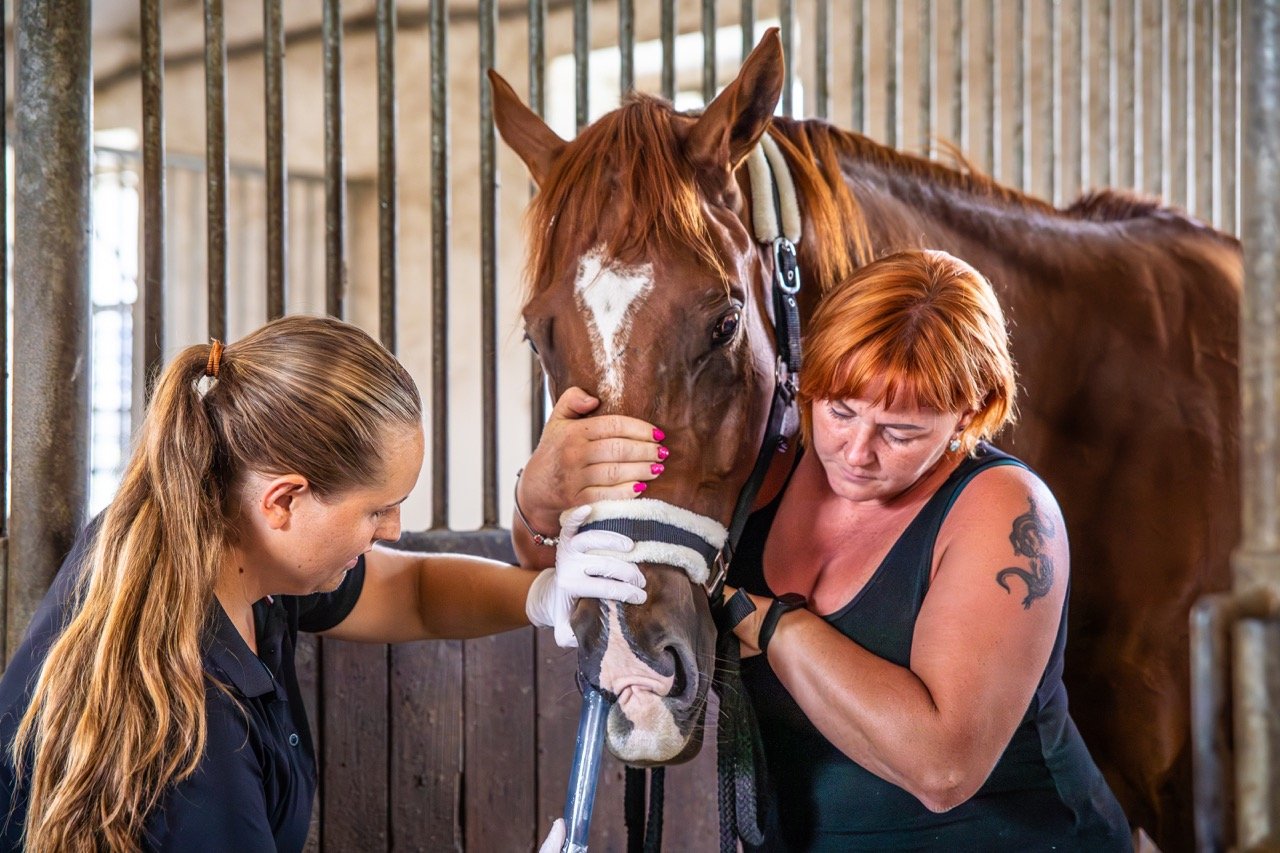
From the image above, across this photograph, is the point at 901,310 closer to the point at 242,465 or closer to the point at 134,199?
the point at 242,465

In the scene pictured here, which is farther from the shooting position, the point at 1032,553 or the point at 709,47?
the point at 709,47

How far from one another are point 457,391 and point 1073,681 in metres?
4.65

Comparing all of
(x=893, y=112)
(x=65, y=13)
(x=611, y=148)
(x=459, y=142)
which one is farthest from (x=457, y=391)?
(x=611, y=148)

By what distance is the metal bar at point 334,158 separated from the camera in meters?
1.89

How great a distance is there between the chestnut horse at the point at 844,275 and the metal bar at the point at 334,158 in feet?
1.59

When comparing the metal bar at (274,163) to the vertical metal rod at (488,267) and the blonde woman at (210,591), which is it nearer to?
the vertical metal rod at (488,267)

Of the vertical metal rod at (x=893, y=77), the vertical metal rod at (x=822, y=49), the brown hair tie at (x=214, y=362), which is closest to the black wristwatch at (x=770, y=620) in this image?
the brown hair tie at (x=214, y=362)

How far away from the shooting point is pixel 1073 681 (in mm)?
1745

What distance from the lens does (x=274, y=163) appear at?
6.01 feet

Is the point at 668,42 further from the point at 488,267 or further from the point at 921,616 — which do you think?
the point at 921,616

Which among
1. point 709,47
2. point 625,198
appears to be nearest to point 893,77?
point 709,47

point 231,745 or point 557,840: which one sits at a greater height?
point 231,745

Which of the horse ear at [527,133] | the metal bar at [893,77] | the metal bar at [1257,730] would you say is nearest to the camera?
the metal bar at [1257,730]

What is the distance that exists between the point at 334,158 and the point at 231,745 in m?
1.17
